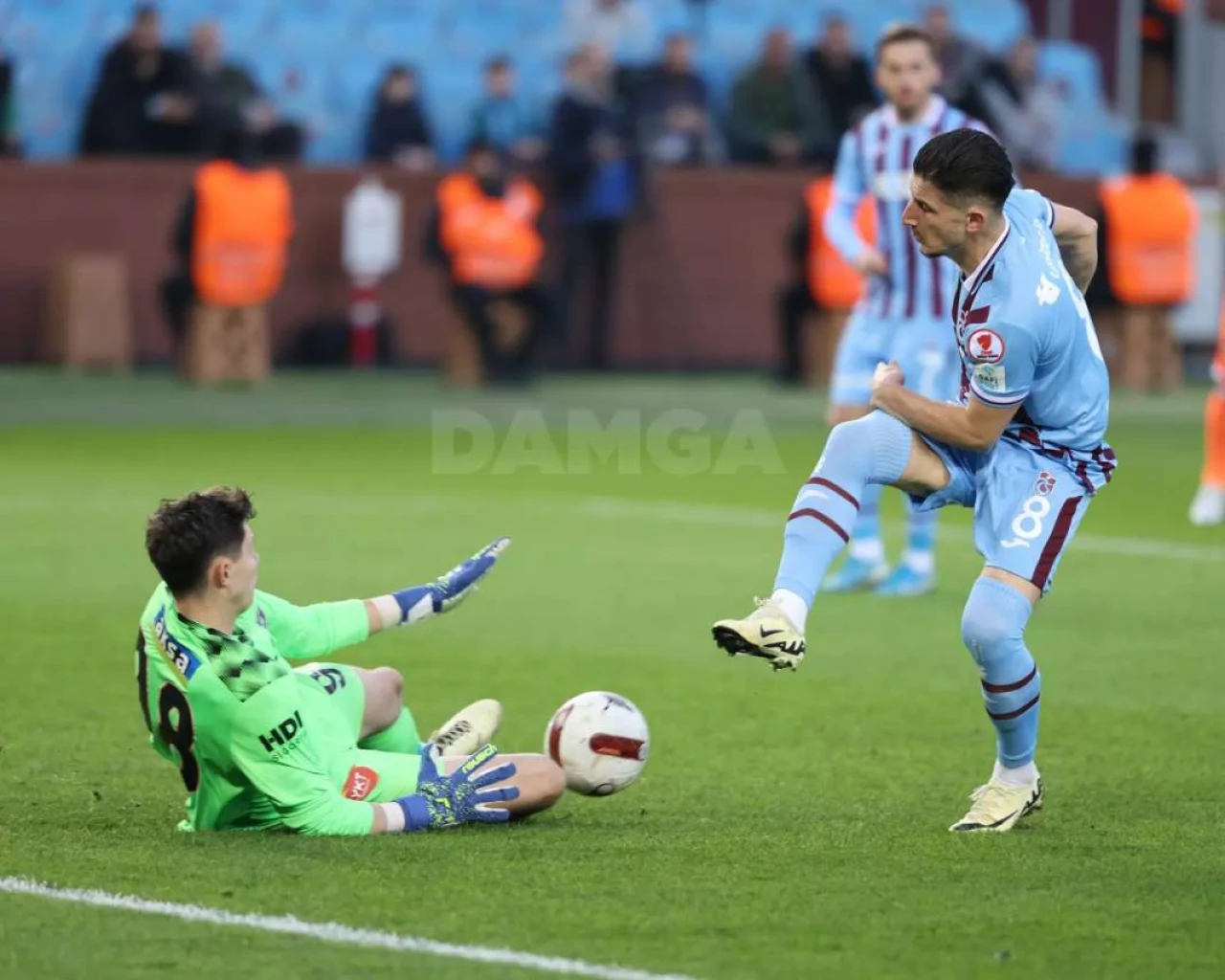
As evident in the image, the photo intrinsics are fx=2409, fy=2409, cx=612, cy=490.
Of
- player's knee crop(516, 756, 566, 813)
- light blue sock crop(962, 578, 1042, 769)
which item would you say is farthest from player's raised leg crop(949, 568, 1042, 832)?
player's knee crop(516, 756, 566, 813)

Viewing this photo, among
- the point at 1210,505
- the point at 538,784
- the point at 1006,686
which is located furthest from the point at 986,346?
the point at 1210,505

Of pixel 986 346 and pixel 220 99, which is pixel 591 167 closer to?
pixel 220 99

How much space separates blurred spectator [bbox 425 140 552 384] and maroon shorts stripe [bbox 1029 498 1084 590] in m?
15.4

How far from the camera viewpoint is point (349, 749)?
6.06 m

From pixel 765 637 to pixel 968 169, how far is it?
130 centimetres

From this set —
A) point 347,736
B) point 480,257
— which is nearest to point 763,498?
point 480,257

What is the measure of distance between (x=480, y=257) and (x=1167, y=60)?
9.72m

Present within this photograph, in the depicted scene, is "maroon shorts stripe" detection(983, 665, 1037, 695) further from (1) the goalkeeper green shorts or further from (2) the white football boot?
(2) the white football boot

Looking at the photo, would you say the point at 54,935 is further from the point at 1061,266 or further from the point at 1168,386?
the point at 1168,386

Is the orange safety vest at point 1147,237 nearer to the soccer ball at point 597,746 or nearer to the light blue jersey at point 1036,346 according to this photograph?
the light blue jersey at point 1036,346

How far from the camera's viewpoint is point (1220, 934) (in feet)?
17.0

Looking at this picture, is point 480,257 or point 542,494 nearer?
point 542,494

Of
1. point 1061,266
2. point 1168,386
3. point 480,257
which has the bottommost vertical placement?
point 1168,386

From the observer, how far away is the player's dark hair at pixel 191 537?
568cm
